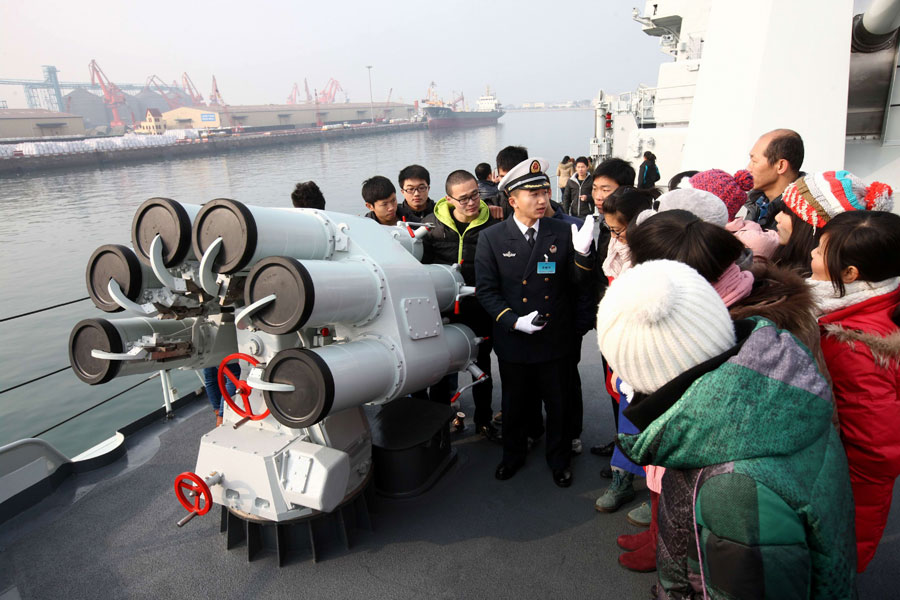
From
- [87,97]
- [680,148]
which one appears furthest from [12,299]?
[87,97]

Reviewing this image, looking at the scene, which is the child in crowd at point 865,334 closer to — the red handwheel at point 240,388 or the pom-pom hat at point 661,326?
the pom-pom hat at point 661,326

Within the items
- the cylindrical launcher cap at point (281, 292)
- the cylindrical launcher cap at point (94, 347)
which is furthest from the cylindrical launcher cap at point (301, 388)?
the cylindrical launcher cap at point (94, 347)

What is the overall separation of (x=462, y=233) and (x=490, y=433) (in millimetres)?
1206

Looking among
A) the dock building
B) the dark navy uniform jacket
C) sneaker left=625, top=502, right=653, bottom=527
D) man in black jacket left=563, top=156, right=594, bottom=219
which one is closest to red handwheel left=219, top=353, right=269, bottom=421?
the dark navy uniform jacket

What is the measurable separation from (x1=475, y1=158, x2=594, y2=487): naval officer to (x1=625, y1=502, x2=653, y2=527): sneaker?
38 centimetres

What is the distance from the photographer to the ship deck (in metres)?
2.11

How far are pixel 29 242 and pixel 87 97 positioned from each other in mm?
66733

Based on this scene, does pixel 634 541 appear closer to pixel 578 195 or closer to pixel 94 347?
pixel 94 347

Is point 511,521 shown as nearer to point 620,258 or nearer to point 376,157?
point 620,258

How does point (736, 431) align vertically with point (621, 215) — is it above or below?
below

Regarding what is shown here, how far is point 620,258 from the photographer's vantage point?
227cm

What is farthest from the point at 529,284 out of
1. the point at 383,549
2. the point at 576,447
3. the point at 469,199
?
the point at 383,549

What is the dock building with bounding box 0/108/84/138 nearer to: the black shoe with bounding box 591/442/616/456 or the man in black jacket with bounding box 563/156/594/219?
the man in black jacket with bounding box 563/156/594/219

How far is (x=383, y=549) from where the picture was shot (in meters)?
2.33
